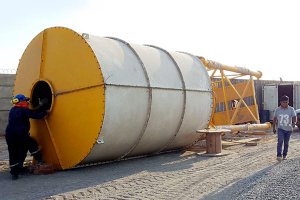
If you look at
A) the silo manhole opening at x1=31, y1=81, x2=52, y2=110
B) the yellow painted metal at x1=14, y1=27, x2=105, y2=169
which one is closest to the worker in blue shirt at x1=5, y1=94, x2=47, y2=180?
the yellow painted metal at x1=14, y1=27, x2=105, y2=169

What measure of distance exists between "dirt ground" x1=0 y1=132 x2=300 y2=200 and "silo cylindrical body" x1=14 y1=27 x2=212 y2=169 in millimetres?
427

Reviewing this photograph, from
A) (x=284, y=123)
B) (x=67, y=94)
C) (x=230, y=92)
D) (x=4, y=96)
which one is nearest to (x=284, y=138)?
(x=284, y=123)

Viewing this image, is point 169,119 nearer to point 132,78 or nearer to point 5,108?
point 132,78

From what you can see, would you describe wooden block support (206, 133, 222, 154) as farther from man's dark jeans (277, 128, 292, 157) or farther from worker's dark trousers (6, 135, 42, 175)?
worker's dark trousers (6, 135, 42, 175)

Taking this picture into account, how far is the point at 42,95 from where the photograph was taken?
8.52 m

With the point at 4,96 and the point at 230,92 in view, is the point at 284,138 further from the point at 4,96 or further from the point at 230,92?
the point at 4,96

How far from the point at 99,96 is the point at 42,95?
80.1 inches

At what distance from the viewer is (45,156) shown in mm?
7977

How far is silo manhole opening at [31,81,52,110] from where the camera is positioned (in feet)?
26.8

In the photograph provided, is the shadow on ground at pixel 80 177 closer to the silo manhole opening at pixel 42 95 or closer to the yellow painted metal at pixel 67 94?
the yellow painted metal at pixel 67 94

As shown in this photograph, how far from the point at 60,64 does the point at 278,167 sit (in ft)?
16.0

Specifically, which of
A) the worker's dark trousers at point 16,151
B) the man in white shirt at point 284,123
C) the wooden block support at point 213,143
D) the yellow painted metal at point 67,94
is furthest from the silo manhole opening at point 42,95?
the man in white shirt at point 284,123

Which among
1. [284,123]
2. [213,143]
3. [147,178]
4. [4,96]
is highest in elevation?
[4,96]

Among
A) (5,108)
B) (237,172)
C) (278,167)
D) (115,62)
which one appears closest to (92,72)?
(115,62)
